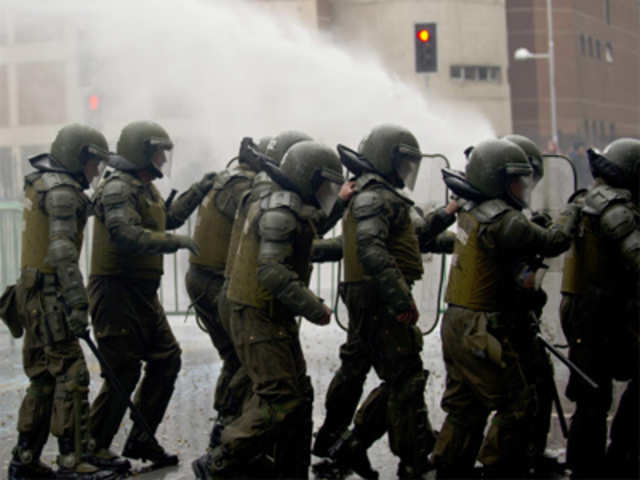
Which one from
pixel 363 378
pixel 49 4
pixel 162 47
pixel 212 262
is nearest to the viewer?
pixel 363 378

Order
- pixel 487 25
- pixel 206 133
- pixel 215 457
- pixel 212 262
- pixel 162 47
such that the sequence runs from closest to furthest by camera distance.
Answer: pixel 215 457, pixel 212 262, pixel 162 47, pixel 206 133, pixel 487 25

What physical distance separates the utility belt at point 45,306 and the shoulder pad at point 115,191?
1.81ft

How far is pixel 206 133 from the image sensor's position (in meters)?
30.9

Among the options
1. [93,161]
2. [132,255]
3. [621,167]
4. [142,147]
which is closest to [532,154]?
[621,167]

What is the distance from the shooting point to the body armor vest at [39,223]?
5.77 metres

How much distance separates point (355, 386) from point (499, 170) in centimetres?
153

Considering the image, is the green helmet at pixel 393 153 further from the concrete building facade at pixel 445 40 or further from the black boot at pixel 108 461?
the concrete building facade at pixel 445 40

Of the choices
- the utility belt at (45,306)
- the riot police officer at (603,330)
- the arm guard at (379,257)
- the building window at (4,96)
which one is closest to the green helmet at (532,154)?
the riot police officer at (603,330)

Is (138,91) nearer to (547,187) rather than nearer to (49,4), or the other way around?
(49,4)

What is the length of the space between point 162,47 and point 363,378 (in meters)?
24.2

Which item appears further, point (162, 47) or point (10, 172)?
point (10, 172)

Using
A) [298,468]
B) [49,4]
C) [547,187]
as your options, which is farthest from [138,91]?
[298,468]

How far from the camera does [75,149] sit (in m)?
5.93

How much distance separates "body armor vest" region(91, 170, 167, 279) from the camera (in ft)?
20.1
